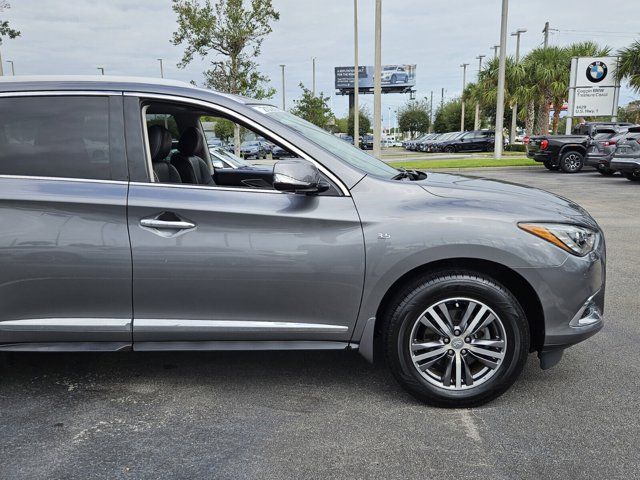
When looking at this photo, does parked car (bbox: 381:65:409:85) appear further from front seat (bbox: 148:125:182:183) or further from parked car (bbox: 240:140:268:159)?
front seat (bbox: 148:125:182:183)

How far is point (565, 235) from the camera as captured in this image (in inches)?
124

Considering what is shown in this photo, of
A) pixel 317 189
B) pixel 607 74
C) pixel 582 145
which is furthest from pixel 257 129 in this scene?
pixel 607 74

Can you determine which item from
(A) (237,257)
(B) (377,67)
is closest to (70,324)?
(A) (237,257)

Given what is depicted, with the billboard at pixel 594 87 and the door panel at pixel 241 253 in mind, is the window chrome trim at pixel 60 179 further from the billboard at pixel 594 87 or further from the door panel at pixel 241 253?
the billboard at pixel 594 87

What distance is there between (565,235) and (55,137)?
286 cm

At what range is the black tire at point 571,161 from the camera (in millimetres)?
19141

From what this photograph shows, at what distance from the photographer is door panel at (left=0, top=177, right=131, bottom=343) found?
10.1 ft

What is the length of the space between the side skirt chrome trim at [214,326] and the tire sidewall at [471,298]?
445 mm

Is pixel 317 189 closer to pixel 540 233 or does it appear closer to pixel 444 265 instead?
pixel 444 265

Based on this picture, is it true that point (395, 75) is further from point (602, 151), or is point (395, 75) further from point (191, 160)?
point (191, 160)

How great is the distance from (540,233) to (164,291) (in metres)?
2.05

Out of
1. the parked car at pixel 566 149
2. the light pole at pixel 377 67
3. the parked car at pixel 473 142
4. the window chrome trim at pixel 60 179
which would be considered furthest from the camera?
the parked car at pixel 473 142

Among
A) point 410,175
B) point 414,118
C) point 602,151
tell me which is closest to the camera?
point 410,175

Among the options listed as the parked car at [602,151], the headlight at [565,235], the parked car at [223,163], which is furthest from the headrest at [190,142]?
the parked car at [602,151]
